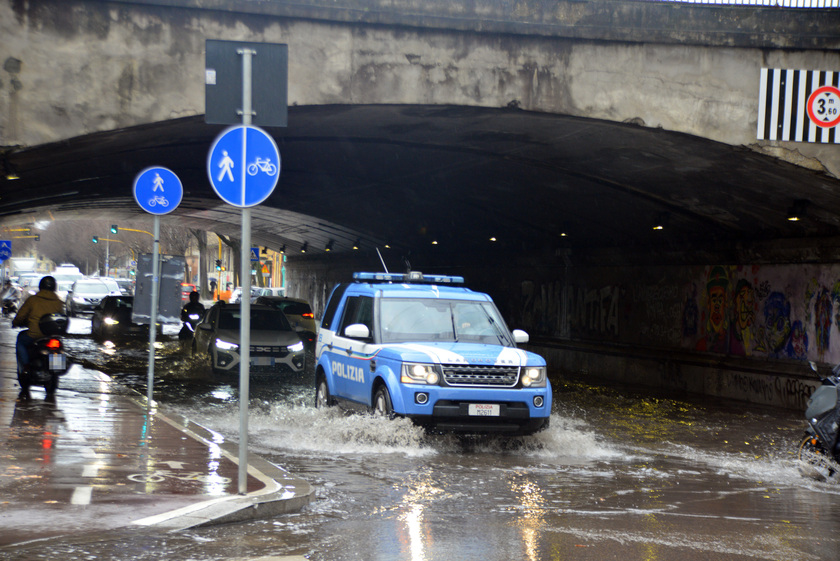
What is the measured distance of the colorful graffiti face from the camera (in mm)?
18109

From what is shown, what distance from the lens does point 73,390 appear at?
14828 mm

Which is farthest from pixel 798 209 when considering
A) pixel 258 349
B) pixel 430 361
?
pixel 258 349

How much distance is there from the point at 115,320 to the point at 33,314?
1658cm

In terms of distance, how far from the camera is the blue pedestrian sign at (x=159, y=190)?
12445mm

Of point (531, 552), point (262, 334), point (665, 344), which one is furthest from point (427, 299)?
point (665, 344)

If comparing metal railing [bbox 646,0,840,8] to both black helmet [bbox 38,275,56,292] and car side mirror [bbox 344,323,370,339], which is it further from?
black helmet [bbox 38,275,56,292]

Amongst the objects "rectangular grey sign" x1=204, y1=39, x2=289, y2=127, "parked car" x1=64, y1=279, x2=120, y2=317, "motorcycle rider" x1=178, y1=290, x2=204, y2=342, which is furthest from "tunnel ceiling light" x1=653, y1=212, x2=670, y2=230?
"parked car" x1=64, y1=279, x2=120, y2=317

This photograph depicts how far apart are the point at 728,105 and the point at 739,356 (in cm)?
726

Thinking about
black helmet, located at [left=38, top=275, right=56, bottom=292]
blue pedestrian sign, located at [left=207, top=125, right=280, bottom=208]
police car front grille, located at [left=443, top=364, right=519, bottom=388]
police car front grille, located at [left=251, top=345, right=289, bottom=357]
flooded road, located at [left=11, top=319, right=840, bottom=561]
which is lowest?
flooded road, located at [left=11, top=319, right=840, bottom=561]

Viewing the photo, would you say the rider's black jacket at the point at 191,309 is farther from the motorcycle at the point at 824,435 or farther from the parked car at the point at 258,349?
the motorcycle at the point at 824,435

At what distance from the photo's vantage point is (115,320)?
29.5 m

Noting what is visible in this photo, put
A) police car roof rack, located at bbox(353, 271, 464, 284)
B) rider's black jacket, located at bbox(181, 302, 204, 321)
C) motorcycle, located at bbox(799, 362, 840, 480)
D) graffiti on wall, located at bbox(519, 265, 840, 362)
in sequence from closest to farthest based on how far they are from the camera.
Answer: motorcycle, located at bbox(799, 362, 840, 480), police car roof rack, located at bbox(353, 271, 464, 284), graffiti on wall, located at bbox(519, 265, 840, 362), rider's black jacket, located at bbox(181, 302, 204, 321)

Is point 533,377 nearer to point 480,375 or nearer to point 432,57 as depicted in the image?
point 480,375

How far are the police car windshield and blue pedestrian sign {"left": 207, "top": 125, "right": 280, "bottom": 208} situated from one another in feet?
14.4
